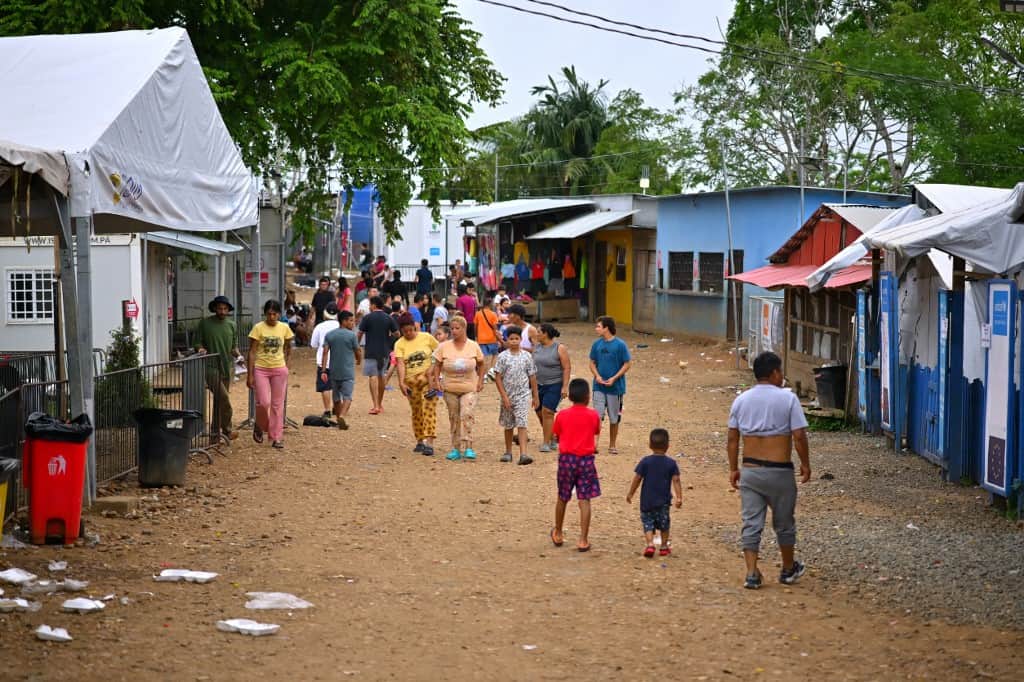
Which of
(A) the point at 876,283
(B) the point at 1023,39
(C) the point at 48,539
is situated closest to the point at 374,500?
(C) the point at 48,539

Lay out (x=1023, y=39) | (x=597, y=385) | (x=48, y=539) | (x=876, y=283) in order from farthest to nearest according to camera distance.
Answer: (x=1023, y=39) < (x=876, y=283) < (x=597, y=385) < (x=48, y=539)

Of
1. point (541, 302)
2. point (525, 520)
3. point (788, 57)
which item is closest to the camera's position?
point (525, 520)

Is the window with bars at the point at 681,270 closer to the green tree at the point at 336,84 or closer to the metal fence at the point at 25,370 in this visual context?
the green tree at the point at 336,84

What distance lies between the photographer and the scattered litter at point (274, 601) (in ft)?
25.4

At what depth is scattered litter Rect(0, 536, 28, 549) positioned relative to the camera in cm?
894

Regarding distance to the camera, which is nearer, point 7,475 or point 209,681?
point 209,681

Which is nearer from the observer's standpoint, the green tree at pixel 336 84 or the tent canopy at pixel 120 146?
the tent canopy at pixel 120 146

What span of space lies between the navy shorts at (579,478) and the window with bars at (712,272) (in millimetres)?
22842

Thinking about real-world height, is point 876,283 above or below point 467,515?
above

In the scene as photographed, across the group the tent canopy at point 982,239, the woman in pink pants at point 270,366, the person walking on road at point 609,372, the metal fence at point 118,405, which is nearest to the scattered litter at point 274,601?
the metal fence at point 118,405

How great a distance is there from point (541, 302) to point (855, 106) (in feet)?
38.6

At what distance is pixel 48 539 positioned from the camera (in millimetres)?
9211

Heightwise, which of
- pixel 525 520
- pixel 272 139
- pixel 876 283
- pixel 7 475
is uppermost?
pixel 272 139

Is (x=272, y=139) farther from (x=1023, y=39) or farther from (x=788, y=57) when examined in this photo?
(x=1023, y=39)
